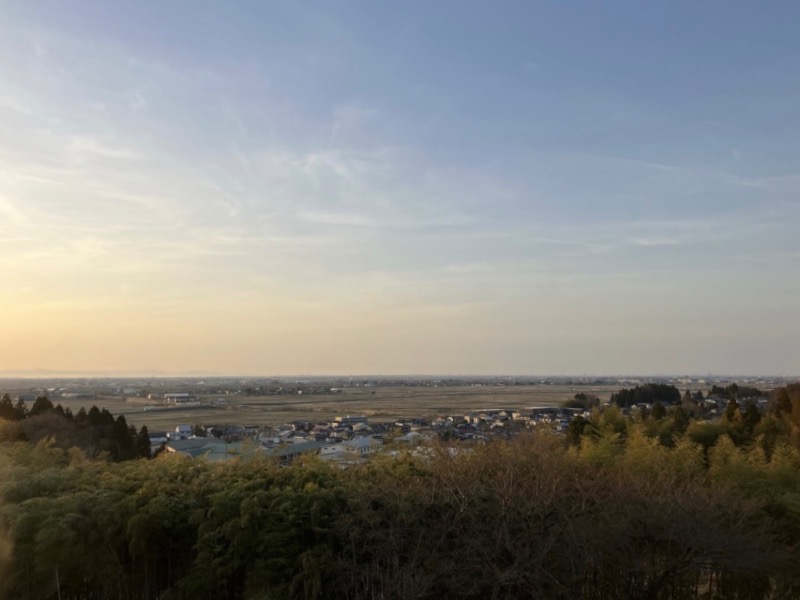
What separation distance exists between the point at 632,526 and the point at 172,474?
5.68 metres

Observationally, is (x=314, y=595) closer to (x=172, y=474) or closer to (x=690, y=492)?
(x=172, y=474)

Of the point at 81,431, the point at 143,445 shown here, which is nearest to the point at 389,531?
the point at 143,445

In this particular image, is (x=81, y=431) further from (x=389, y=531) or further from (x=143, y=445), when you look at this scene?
(x=389, y=531)

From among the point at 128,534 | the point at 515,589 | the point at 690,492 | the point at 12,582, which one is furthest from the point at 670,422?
the point at 12,582

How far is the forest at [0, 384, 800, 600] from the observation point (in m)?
7.00

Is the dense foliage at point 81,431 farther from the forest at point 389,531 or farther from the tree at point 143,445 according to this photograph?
the forest at point 389,531

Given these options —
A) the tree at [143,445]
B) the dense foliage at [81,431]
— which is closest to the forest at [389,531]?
the dense foliage at [81,431]

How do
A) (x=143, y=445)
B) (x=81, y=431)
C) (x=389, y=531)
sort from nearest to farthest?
1. (x=389, y=531)
2. (x=81, y=431)
3. (x=143, y=445)

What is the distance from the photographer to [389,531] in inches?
284

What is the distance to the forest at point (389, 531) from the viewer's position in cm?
700

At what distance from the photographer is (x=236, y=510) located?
23.4 ft

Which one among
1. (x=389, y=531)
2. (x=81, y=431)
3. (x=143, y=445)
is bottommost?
(x=143, y=445)

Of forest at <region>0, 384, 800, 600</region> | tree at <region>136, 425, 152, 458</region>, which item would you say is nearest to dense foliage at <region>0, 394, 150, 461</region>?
tree at <region>136, 425, 152, 458</region>

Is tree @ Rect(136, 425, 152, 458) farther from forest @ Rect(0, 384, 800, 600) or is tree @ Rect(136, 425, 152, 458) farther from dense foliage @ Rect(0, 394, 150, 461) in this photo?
forest @ Rect(0, 384, 800, 600)
